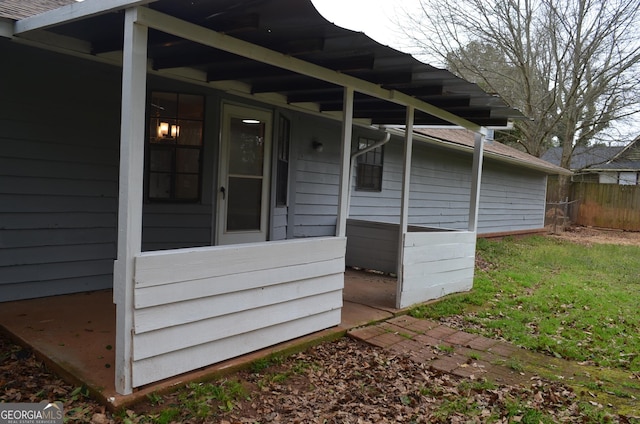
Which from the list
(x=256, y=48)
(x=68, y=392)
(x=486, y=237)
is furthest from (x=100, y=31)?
(x=486, y=237)

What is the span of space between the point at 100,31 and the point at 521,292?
19.4 feet

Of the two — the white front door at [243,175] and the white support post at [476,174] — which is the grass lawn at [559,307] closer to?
the white support post at [476,174]

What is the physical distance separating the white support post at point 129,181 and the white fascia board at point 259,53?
13 cm

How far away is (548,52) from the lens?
19.3 metres

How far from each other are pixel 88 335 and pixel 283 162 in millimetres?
3578

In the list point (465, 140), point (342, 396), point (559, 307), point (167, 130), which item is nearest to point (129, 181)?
point (342, 396)

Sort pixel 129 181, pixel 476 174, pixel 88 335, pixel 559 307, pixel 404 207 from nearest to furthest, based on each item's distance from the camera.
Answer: pixel 129 181 < pixel 88 335 < pixel 404 207 < pixel 559 307 < pixel 476 174

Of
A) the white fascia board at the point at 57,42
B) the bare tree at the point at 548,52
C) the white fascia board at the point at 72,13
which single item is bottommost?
the white fascia board at the point at 72,13

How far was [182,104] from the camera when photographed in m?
5.09

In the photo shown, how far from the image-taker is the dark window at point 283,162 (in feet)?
20.5

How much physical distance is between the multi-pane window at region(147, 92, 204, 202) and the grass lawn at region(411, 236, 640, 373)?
2.92m

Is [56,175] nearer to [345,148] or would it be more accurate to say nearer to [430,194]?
[345,148]

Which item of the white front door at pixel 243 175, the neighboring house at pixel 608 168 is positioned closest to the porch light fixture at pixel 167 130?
the white front door at pixel 243 175

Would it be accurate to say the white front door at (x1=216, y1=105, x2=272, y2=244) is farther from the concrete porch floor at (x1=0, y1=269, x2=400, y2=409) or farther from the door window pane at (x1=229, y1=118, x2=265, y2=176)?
the concrete porch floor at (x1=0, y1=269, x2=400, y2=409)
